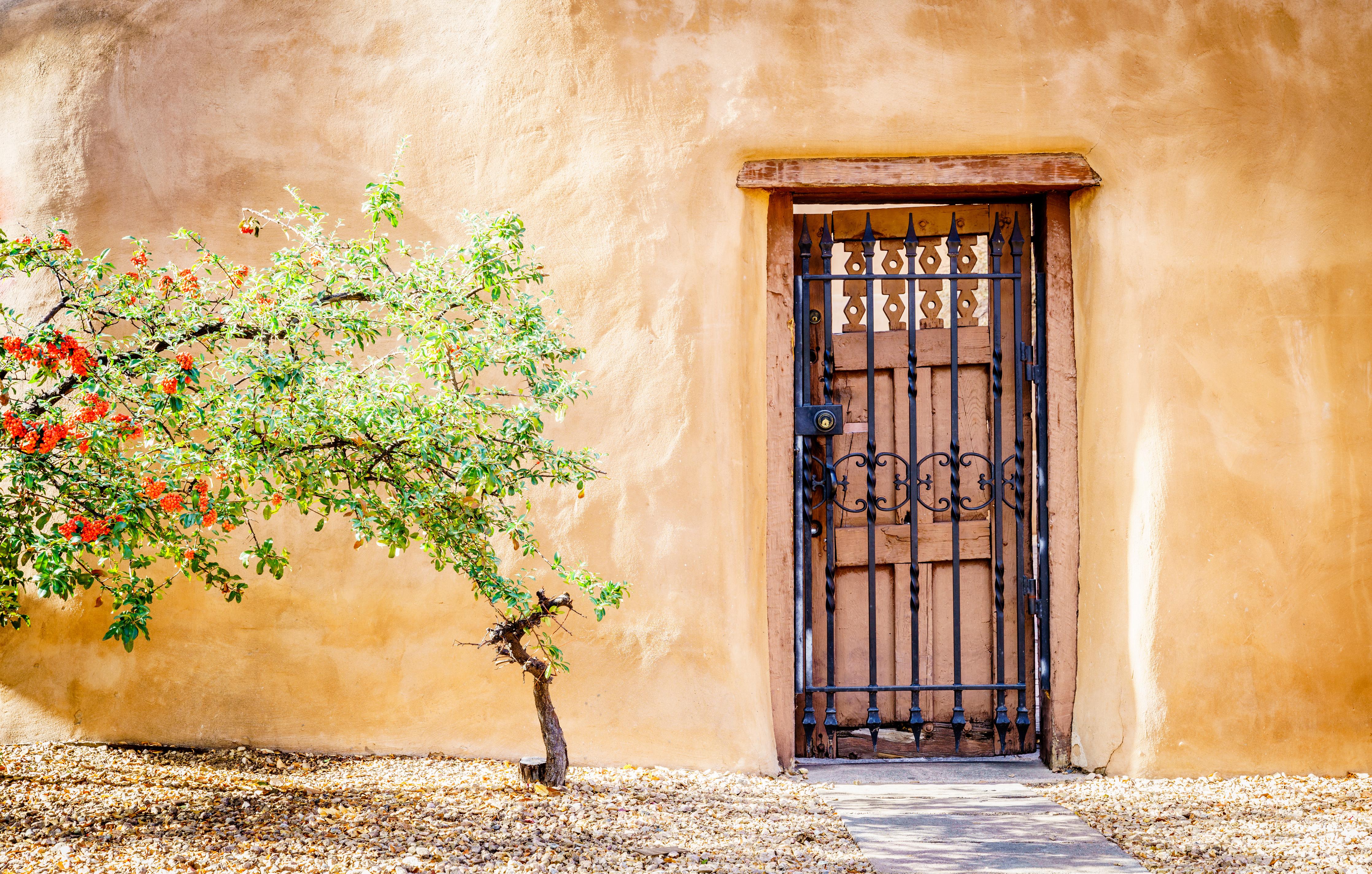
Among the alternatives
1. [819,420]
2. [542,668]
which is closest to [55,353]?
[542,668]

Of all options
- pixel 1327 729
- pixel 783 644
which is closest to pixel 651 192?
pixel 783 644

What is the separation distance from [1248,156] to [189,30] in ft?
12.8

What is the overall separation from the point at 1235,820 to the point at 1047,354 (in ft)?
5.45

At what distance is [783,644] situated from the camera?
376 centimetres

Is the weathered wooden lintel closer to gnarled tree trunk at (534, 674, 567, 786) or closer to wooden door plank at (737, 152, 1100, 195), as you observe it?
wooden door plank at (737, 152, 1100, 195)

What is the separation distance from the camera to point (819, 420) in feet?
12.4

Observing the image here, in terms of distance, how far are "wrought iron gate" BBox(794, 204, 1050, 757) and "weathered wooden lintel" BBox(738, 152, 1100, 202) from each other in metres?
0.25

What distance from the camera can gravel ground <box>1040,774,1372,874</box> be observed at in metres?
2.81

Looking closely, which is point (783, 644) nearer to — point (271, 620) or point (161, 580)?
point (271, 620)

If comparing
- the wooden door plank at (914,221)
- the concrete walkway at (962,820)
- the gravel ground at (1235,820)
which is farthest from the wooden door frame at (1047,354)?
the gravel ground at (1235,820)

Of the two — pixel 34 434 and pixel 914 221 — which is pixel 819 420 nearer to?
pixel 914 221

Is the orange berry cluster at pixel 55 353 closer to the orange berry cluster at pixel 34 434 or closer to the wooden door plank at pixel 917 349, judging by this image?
the orange berry cluster at pixel 34 434

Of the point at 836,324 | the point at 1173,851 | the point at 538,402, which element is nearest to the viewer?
the point at 538,402

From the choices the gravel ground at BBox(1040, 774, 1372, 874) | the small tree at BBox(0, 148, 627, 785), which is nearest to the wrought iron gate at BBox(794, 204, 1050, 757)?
the gravel ground at BBox(1040, 774, 1372, 874)
